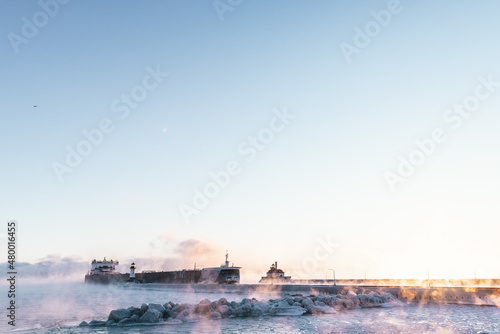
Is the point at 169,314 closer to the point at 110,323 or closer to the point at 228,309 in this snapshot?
the point at 110,323

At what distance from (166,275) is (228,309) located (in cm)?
9930

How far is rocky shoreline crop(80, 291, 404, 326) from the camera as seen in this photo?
21781mm

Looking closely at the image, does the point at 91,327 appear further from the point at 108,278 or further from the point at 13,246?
the point at 108,278

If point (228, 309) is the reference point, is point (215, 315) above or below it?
below

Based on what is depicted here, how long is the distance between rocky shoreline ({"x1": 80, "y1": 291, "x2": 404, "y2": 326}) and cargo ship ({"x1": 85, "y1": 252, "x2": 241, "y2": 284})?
60.0m

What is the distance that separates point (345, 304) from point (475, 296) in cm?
1264

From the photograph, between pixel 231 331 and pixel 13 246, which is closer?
pixel 13 246

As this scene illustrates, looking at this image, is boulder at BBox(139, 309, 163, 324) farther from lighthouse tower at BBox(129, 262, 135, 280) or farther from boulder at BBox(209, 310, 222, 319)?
lighthouse tower at BBox(129, 262, 135, 280)

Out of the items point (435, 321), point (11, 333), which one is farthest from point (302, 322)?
point (11, 333)

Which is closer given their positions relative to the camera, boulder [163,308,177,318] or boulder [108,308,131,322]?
boulder [108,308,131,322]

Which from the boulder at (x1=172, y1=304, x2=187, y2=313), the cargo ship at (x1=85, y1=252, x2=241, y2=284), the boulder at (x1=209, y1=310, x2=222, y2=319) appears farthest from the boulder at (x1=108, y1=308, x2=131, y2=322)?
the cargo ship at (x1=85, y1=252, x2=241, y2=284)

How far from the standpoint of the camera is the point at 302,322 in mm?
22516

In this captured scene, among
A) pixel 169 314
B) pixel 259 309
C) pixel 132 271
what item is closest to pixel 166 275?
pixel 132 271

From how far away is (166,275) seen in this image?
117625 millimetres
